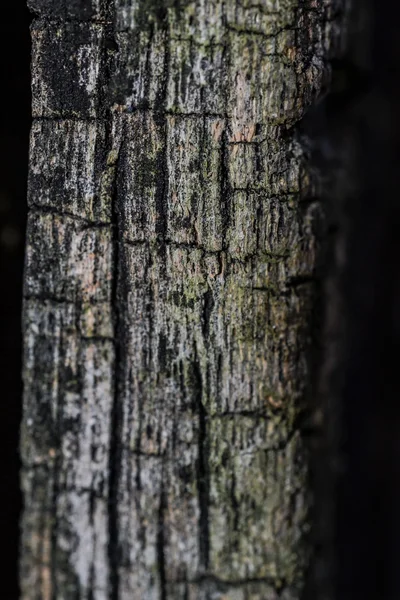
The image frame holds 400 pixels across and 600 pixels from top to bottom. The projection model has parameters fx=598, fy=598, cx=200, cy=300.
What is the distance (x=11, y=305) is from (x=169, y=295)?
0.40 meters

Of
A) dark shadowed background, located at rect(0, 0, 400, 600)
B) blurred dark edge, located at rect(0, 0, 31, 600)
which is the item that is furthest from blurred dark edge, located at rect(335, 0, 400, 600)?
blurred dark edge, located at rect(0, 0, 31, 600)

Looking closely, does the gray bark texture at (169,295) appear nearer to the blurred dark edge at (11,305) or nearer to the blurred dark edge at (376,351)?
the blurred dark edge at (11,305)

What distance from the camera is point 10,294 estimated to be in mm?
1131

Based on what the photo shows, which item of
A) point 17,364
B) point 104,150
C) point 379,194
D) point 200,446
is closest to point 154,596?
point 200,446

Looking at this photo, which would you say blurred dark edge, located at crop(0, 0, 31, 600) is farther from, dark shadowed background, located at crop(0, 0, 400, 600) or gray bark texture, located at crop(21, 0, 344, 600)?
dark shadowed background, located at crop(0, 0, 400, 600)

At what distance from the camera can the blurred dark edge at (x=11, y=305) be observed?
1121 millimetres

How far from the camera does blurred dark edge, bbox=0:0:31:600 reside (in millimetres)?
1121

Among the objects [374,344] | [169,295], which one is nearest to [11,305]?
[169,295]

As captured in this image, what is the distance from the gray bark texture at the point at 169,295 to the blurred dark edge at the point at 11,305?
181 millimetres

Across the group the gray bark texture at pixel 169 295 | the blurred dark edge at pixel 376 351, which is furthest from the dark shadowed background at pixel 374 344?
the gray bark texture at pixel 169 295

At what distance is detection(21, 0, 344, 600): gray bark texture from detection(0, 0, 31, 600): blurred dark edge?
0.59 ft

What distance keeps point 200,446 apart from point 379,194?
92 cm

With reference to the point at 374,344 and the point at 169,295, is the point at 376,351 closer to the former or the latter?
the point at 374,344

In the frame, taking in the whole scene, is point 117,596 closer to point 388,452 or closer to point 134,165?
point 134,165
